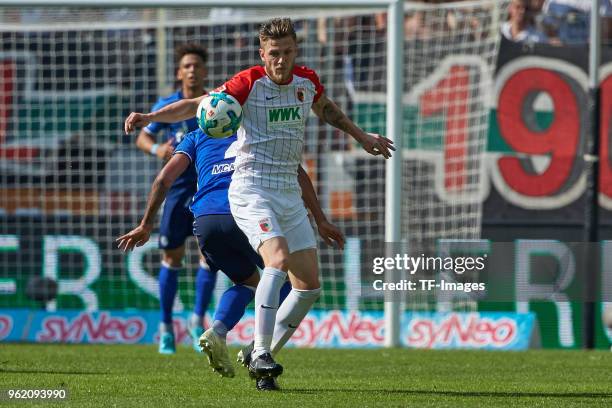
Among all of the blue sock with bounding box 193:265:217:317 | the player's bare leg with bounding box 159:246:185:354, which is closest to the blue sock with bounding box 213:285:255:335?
the blue sock with bounding box 193:265:217:317

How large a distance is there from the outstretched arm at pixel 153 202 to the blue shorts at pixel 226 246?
0.32m

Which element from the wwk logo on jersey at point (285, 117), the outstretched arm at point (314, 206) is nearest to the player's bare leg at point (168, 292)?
the outstretched arm at point (314, 206)

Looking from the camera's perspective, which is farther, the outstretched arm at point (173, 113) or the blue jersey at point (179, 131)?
the blue jersey at point (179, 131)

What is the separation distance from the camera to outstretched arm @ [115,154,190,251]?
704 cm

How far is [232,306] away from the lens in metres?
7.50

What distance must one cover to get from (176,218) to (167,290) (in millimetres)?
706

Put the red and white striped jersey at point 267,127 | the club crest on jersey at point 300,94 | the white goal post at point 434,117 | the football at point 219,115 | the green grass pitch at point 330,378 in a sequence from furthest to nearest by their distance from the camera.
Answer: the white goal post at point 434,117 → the club crest on jersey at point 300,94 → the red and white striped jersey at point 267,127 → the football at point 219,115 → the green grass pitch at point 330,378

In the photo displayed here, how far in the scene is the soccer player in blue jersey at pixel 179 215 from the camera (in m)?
10.5

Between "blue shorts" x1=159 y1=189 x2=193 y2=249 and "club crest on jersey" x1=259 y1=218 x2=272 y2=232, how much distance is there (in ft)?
11.9

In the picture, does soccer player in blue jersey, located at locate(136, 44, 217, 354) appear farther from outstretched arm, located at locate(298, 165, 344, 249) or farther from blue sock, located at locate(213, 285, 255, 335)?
outstretched arm, located at locate(298, 165, 344, 249)

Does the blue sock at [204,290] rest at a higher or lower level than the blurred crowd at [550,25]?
lower

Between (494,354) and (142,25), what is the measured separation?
5613mm

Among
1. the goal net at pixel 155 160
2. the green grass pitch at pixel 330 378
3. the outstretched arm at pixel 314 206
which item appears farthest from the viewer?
the goal net at pixel 155 160

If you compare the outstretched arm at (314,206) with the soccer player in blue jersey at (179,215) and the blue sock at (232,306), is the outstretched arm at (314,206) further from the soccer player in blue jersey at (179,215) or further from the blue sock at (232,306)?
the soccer player in blue jersey at (179,215)
